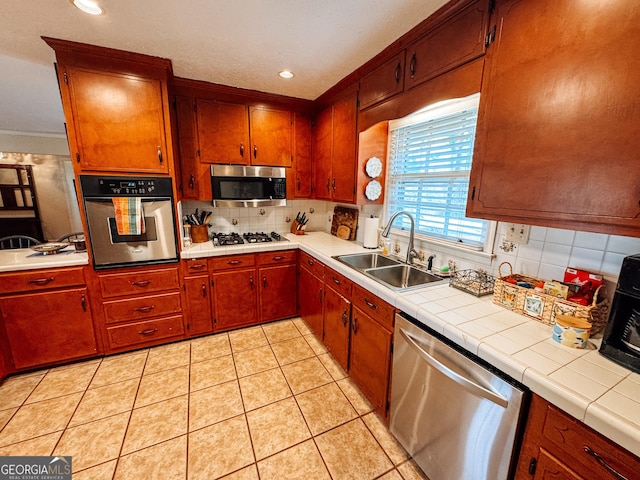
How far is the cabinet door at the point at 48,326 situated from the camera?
195 centimetres

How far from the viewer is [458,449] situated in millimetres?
1098

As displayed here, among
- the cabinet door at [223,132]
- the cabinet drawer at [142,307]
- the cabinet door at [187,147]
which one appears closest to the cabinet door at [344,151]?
the cabinet door at [223,132]

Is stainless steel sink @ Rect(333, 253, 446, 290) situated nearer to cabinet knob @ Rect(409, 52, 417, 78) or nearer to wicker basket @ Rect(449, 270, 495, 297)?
wicker basket @ Rect(449, 270, 495, 297)

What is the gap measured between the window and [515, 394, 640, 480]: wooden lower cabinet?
1.01 metres

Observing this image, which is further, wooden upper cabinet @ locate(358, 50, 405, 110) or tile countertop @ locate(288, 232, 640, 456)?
wooden upper cabinet @ locate(358, 50, 405, 110)

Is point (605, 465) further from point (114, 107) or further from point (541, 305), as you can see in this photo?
point (114, 107)

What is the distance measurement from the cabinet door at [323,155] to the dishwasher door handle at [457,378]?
176 cm

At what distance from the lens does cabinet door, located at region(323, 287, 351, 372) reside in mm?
1934

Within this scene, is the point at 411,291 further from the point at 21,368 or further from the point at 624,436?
the point at 21,368

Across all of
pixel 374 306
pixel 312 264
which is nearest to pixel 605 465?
pixel 374 306

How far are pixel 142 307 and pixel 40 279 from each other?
27.3 inches

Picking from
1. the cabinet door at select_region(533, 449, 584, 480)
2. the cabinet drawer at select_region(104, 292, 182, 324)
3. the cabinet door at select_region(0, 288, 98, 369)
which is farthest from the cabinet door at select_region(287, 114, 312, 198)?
the cabinet door at select_region(533, 449, 584, 480)

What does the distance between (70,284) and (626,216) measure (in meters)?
3.19

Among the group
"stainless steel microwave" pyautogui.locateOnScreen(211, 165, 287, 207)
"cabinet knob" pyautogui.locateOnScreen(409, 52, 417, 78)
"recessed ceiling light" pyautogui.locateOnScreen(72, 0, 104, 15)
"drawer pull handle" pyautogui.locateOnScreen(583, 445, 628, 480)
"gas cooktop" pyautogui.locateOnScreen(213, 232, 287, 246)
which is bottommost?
"drawer pull handle" pyautogui.locateOnScreen(583, 445, 628, 480)
